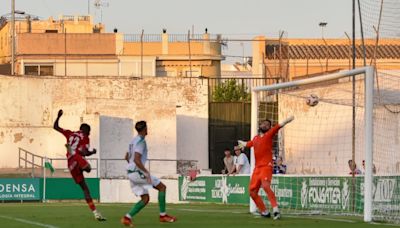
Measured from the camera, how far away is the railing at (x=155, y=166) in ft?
188

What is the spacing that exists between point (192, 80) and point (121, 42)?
28.6 meters

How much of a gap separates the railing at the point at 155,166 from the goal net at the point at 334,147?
81.0 ft

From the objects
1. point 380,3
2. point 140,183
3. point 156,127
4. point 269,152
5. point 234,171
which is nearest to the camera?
point 140,183

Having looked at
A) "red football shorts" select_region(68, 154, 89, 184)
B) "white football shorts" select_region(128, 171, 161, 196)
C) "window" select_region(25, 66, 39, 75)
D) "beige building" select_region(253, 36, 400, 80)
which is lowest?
"white football shorts" select_region(128, 171, 161, 196)

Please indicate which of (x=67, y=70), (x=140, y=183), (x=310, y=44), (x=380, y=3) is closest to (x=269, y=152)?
(x=140, y=183)

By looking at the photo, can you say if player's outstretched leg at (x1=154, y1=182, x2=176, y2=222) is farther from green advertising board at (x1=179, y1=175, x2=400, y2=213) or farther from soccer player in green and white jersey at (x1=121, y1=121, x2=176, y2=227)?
green advertising board at (x1=179, y1=175, x2=400, y2=213)

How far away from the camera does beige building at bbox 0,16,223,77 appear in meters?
92.1

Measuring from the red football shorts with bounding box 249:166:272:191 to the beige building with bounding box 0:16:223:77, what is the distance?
67597mm

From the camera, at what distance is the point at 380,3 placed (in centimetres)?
2500

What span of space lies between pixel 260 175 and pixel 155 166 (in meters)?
39.1

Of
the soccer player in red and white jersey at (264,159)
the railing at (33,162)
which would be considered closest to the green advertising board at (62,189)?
the railing at (33,162)

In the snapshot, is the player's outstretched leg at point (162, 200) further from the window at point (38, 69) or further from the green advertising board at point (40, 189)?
the window at point (38, 69)

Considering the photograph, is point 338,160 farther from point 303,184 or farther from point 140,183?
point 140,183

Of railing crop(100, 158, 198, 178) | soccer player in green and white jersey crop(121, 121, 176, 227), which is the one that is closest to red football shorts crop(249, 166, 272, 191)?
soccer player in green and white jersey crop(121, 121, 176, 227)
